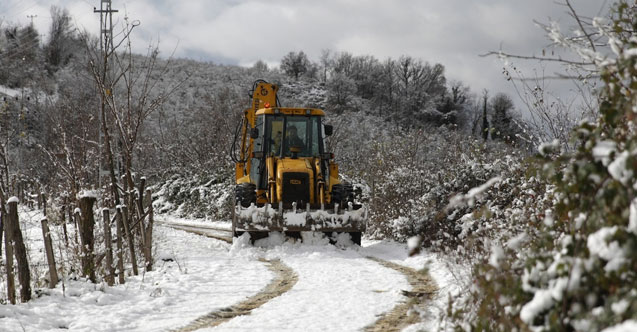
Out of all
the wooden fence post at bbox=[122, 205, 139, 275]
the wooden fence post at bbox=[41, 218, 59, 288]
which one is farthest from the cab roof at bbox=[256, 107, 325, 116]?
the wooden fence post at bbox=[41, 218, 59, 288]

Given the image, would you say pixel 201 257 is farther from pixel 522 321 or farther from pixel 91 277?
pixel 522 321

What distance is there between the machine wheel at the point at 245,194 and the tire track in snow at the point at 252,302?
2999 mm

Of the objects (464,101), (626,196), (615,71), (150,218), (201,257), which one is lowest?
(201,257)

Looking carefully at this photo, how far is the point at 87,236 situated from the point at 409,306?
15.1 ft

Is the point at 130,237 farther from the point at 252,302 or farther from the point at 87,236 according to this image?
the point at 252,302

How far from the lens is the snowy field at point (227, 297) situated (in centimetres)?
568

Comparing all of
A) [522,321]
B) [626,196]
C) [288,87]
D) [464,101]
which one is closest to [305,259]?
[522,321]

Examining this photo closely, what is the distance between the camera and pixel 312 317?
5.87m

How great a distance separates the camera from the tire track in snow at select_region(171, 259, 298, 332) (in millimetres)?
5734

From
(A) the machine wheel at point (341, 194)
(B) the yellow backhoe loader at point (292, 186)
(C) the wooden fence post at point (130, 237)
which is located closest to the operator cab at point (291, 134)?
(B) the yellow backhoe loader at point (292, 186)

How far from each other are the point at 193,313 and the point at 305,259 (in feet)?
14.0

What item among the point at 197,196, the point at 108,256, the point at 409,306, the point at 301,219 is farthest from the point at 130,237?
the point at 197,196

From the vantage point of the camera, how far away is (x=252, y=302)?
671 centimetres

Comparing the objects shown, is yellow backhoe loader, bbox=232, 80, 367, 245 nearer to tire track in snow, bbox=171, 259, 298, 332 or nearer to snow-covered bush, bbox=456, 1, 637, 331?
tire track in snow, bbox=171, 259, 298, 332
